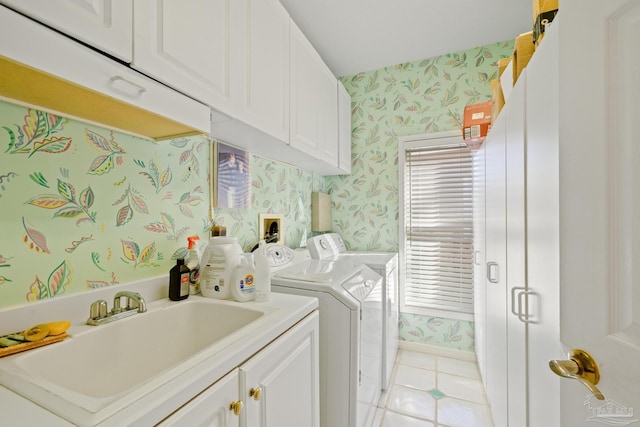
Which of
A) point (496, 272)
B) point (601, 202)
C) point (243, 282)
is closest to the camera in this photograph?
point (601, 202)

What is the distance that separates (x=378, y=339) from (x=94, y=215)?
168cm

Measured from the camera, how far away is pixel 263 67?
134 cm

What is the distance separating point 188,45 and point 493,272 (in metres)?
1.83

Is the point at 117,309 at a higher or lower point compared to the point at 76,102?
lower

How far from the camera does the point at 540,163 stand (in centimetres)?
85

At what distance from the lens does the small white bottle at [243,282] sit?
1.16m

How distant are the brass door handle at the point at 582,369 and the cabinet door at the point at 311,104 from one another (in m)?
Result: 1.45

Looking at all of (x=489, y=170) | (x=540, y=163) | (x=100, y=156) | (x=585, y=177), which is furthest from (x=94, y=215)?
(x=489, y=170)

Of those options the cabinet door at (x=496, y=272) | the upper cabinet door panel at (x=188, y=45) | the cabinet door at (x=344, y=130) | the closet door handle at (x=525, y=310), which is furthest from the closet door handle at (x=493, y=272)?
the upper cabinet door panel at (x=188, y=45)

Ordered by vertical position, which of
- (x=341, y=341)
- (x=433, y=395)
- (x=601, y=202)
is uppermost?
(x=601, y=202)

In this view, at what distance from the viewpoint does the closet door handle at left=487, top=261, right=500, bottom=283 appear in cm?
144

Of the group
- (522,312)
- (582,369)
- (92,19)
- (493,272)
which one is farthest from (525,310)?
(92,19)

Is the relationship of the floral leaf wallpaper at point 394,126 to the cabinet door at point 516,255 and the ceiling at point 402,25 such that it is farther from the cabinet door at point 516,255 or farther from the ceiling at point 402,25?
the cabinet door at point 516,255

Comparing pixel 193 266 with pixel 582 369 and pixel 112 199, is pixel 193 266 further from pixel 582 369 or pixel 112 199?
pixel 582 369
